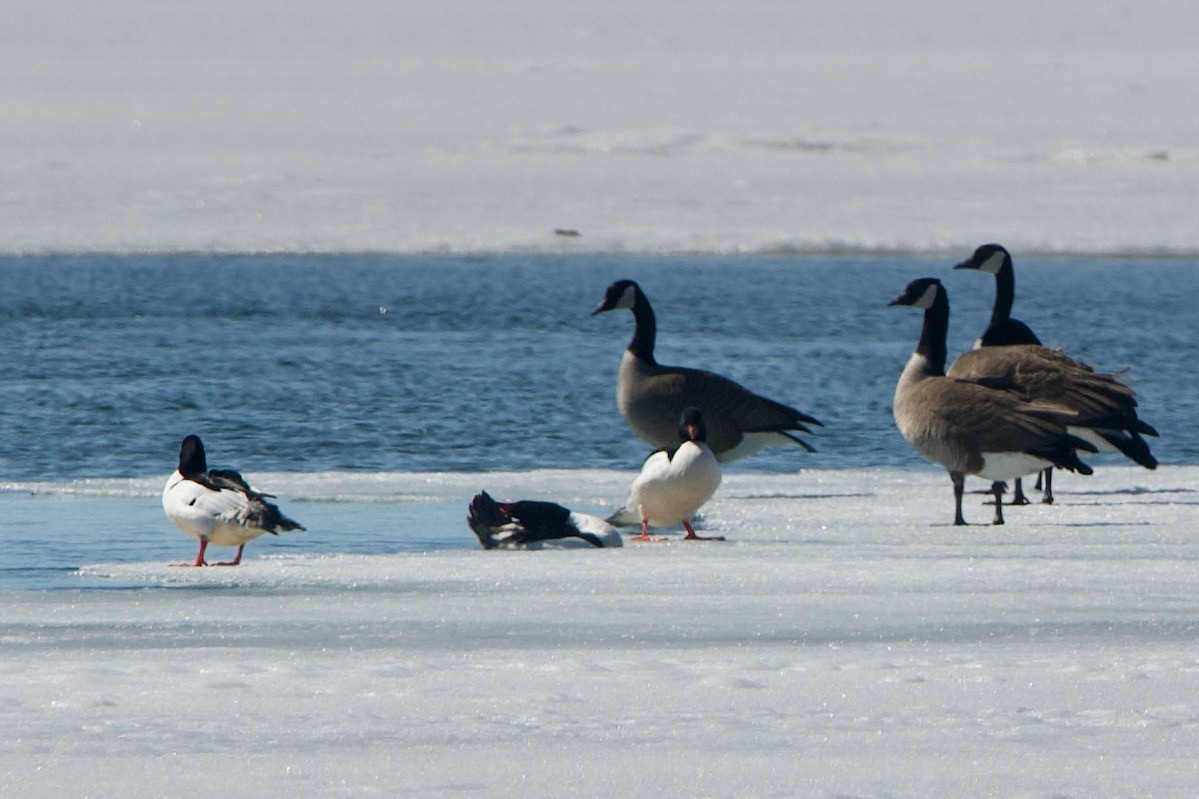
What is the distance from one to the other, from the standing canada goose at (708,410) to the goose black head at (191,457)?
2.81 meters

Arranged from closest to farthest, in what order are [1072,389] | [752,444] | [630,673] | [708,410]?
[630,673], [1072,389], [708,410], [752,444]

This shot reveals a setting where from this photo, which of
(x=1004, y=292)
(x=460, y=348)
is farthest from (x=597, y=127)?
(x=1004, y=292)

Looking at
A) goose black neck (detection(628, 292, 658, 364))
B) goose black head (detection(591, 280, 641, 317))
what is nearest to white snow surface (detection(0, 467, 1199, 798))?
goose black neck (detection(628, 292, 658, 364))

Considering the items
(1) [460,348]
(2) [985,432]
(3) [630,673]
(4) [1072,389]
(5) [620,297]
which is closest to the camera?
(3) [630,673]

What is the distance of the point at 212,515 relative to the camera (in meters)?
6.71

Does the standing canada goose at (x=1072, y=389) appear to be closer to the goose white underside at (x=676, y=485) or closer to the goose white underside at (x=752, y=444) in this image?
the goose white underside at (x=752, y=444)

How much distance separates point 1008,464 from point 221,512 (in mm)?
3188

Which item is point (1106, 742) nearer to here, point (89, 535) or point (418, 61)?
point (89, 535)

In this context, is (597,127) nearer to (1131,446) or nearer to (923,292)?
(923,292)

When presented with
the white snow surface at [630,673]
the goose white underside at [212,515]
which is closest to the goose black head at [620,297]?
the white snow surface at [630,673]

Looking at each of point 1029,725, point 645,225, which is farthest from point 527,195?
point 1029,725

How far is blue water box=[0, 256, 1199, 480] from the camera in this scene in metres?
10.9

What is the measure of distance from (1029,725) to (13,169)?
23.7m

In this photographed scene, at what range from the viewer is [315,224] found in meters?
22.7
